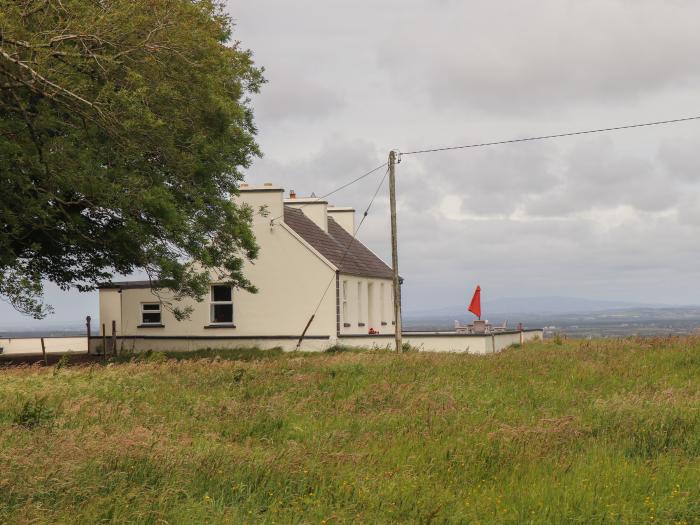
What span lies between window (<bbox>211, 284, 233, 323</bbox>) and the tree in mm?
7906

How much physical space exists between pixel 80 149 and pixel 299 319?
1711cm

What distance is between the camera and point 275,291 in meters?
37.8

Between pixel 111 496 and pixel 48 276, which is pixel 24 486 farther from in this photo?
pixel 48 276

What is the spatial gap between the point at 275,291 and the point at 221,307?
2.83 meters

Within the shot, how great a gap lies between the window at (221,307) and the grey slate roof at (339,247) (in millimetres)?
4608

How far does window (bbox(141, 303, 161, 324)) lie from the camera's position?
38756 mm

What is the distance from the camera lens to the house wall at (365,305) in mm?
38850

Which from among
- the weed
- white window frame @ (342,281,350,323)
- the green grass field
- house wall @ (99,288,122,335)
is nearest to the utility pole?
white window frame @ (342,281,350,323)

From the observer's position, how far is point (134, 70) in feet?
71.9

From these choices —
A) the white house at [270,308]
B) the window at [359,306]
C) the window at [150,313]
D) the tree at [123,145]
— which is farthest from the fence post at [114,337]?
the window at [359,306]

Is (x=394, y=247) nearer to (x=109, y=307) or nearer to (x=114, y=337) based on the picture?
(x=114, y=337)

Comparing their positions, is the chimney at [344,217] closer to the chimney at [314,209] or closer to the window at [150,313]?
the chimney at [314,209]

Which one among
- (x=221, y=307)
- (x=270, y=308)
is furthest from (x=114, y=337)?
(x=270, y=308)

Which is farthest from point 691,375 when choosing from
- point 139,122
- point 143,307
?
point 143,307
